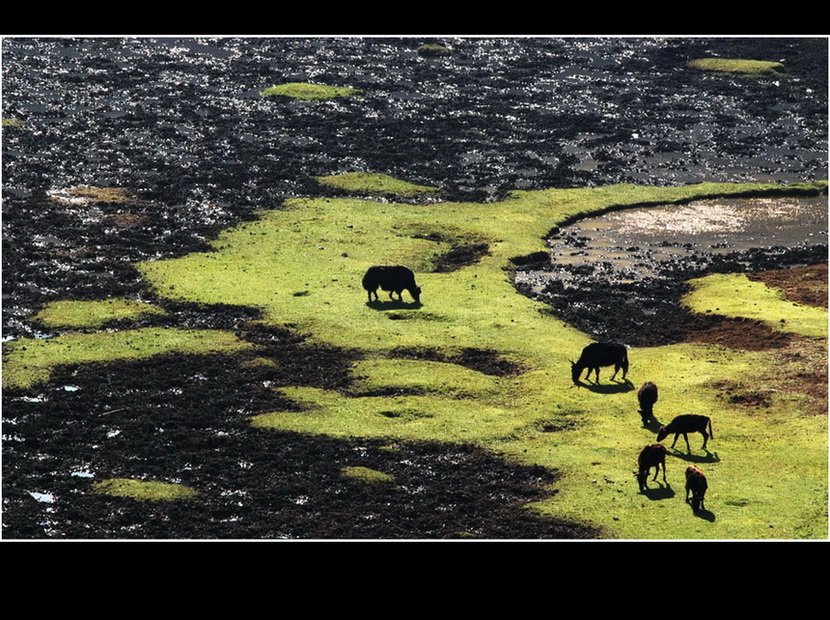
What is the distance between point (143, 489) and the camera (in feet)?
105

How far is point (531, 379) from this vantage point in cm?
3956

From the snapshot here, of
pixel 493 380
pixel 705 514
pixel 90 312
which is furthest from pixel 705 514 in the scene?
pixel 90 312

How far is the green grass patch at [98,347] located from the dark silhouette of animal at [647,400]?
43.5 feet

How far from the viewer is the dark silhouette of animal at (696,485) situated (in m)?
30.1

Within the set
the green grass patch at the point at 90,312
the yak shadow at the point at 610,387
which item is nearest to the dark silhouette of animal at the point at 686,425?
the yak shadow at the point at 610,387

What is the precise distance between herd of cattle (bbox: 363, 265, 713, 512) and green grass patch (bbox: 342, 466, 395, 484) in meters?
6.28

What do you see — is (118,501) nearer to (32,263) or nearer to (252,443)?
(252,443)

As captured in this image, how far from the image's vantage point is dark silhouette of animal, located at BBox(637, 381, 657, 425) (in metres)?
36.1

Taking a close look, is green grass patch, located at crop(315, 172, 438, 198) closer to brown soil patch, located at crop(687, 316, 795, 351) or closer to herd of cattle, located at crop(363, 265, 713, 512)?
herd of cattle, located at crop(363, 265, 713, 512)

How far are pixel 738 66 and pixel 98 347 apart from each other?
67448 millimetres

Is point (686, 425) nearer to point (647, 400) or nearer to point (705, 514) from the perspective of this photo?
point (647, 400)

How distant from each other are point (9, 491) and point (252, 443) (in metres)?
6.41

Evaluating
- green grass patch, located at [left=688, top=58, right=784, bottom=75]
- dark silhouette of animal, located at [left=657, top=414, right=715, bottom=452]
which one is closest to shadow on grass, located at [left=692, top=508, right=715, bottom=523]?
dark silhouette of animal, located at [left=657, top=414, right=715, bottom=452]

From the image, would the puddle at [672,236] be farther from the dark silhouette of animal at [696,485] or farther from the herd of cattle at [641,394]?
the dark silhouette of animal at [696,485]
